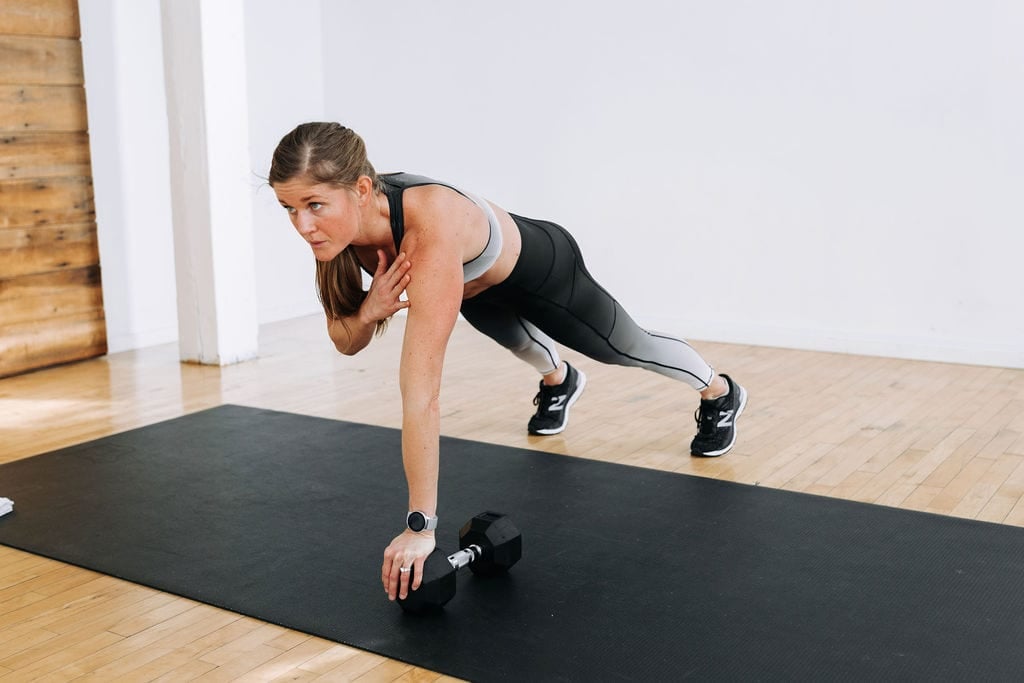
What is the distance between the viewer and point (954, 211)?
13.3 ft

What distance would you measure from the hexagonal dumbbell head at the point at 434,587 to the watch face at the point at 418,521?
65mm

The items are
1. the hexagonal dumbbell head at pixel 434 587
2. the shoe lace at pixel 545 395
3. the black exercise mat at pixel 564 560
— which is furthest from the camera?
the shoe lace at pixel 545 395

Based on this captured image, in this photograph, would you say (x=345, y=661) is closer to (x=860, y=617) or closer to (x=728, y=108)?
(x=860, y=617)

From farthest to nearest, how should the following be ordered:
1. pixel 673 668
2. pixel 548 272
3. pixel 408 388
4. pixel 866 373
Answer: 1. pixel 866 373
2. pixel 548 272
3. pixel 408 388
4. pixel 673 668

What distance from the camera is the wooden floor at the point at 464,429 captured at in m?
1.83

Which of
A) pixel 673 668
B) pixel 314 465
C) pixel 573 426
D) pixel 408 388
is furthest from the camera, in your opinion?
pixel 573 426

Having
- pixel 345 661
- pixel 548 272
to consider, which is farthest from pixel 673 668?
pixel 548 272

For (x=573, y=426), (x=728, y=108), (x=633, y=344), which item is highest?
(x=728, y=108)

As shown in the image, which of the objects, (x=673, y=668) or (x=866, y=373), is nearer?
(x=673, y=668)

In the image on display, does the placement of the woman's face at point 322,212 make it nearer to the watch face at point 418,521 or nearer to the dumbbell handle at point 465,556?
the watch face at point 418,521

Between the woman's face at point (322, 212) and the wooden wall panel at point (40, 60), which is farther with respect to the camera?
the wooden wall panel at point (40, 60)

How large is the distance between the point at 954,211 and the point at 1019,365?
0.63 metres

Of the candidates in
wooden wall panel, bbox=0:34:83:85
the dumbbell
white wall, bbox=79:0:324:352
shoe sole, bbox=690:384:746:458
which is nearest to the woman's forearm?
the dumbbell

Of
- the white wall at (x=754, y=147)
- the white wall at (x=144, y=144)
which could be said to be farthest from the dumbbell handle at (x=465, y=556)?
the white wall at (x=754, y=147)
